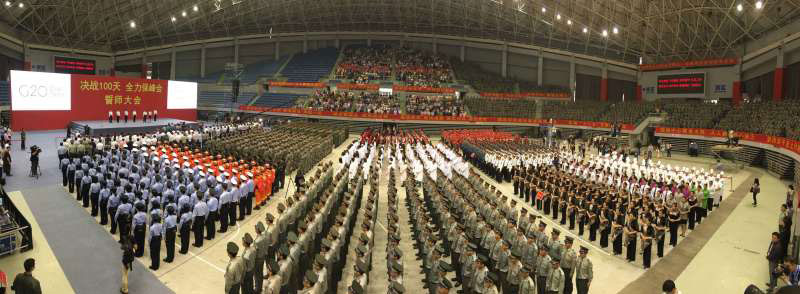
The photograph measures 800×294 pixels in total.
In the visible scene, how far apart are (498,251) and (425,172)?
8410 mm

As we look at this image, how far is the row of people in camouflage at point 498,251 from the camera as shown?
818 centimetres

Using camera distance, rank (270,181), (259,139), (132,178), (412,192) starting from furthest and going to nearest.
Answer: (259,139)
(270,181)
(412,192)
(132,178)

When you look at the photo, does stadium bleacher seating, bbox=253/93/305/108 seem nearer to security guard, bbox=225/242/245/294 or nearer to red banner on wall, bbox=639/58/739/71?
red banner on wall, bbox=639/58/739/71

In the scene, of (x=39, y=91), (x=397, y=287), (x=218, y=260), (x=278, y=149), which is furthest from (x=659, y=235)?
(x=39, y=91)

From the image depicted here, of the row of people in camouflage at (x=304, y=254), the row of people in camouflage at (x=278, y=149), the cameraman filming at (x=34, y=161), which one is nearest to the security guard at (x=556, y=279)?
the row of people in camouflage at (x=304, y=254)

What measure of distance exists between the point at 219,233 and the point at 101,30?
4636cm

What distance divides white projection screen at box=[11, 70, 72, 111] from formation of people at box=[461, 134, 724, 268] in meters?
27.9

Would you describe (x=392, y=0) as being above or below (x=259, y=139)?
above

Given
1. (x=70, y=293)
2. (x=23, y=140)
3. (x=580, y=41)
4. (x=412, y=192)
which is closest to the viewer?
(x=70, y=293)

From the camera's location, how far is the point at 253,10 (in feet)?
163

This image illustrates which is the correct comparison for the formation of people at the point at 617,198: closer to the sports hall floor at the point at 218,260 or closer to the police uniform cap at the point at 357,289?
the sports hall floor at the point at 218,260

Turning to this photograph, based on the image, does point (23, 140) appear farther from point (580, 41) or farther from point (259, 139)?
point (580, 41)

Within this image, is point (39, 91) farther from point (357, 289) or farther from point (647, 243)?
point (647, 243)

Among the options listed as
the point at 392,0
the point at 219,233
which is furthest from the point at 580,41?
the point at 219,233
